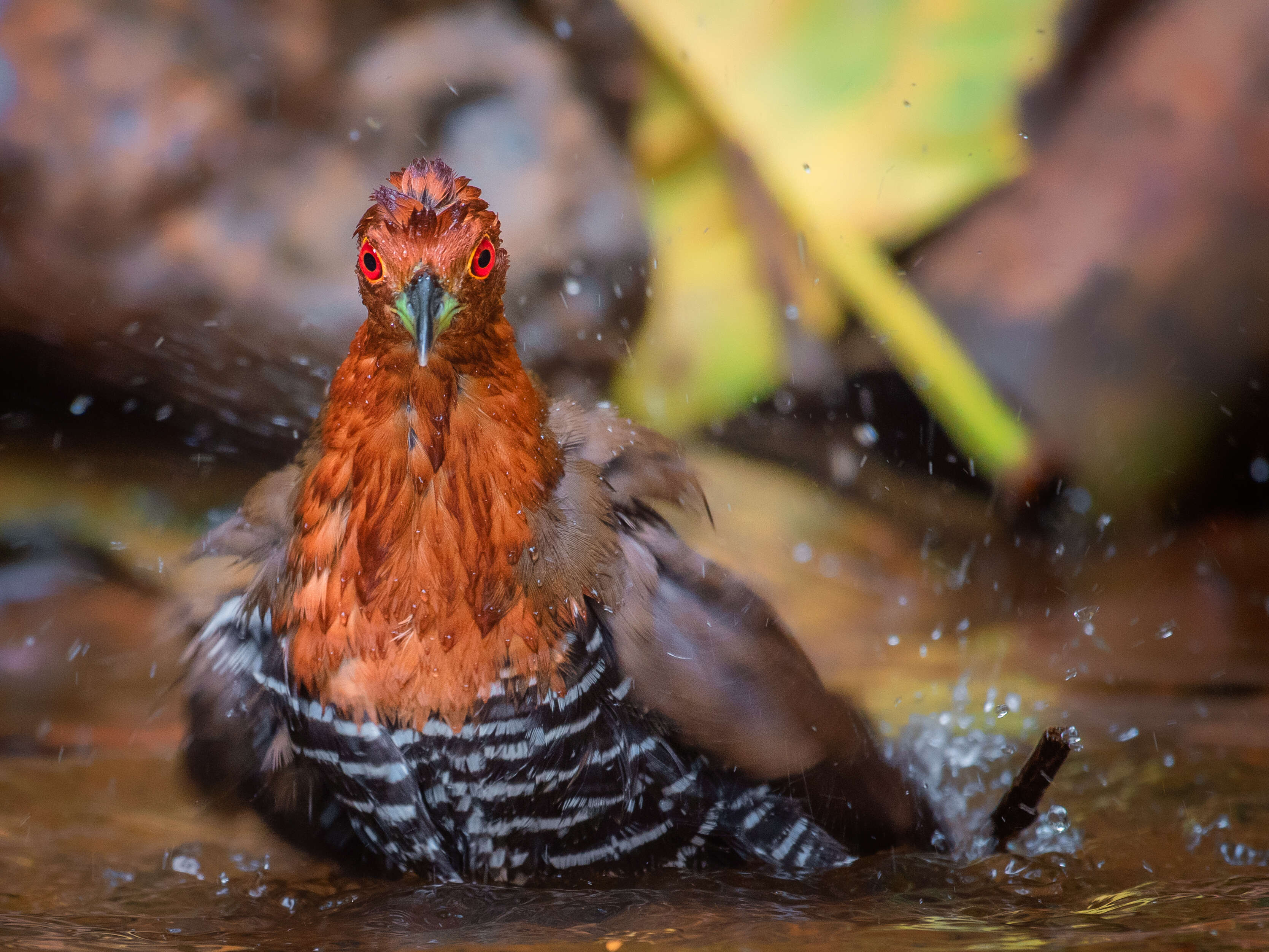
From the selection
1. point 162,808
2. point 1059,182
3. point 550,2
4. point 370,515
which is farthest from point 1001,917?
point 550,2

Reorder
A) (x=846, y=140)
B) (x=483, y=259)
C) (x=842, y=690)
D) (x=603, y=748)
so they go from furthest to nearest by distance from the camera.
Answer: (x=846, y=140)
(x=842, y=690)
(x=603, y=748)
(x=483, y=259)

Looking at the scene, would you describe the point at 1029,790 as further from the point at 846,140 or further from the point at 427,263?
the point at 846,140

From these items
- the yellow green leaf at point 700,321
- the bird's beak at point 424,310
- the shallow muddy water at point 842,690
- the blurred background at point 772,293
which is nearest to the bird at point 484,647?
the bird's beak at point 424,310

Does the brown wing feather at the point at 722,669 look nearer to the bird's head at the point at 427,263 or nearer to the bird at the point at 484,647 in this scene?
the bird at the point at 484,647

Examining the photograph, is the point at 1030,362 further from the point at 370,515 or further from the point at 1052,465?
the point at 370,515

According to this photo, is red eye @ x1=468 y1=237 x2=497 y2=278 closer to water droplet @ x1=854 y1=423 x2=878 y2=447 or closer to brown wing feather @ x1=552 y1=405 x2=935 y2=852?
brown wing feather @ x1=552 y1=405 x2=935 y2=852

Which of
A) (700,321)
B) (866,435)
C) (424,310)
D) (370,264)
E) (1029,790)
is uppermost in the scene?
(700,321)

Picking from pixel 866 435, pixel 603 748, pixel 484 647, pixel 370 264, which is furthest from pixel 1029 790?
pixel 866 435
